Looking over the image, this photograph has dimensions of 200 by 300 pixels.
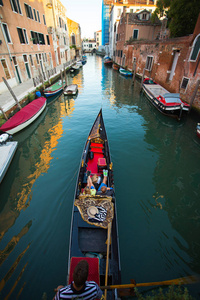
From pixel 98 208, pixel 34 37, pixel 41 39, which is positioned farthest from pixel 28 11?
pixel 98 208

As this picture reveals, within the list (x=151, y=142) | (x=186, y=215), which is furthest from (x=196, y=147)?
(x=186, y=215)

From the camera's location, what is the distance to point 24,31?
16609 millimetres

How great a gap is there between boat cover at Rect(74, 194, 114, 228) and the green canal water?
48.3 inches

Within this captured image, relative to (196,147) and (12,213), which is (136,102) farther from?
(12,213)

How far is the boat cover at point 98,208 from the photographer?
3567mm

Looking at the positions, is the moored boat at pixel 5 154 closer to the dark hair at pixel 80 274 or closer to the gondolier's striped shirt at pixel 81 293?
the gondolier's striped shirt at pixel 81 293

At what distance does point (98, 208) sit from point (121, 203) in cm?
182

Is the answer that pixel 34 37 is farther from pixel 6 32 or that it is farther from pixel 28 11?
pixel 6 32

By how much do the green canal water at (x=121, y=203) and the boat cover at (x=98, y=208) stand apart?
1.23 meters

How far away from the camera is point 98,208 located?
3.75 metres

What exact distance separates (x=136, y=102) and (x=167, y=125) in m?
5.34

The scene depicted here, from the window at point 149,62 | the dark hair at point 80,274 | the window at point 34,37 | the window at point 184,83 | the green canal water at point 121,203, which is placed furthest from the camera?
the window at point 149,62

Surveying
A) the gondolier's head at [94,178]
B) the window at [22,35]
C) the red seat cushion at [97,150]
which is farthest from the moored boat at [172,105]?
the window at [22,35]

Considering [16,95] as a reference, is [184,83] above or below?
above
